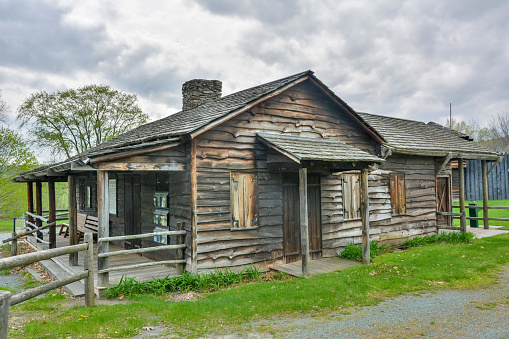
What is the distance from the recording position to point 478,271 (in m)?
8.52

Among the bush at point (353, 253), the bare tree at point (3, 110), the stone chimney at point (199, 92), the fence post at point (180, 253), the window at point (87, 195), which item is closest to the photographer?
the fence post at point (180, 253)

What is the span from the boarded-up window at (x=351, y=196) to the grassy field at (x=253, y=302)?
2.05 m

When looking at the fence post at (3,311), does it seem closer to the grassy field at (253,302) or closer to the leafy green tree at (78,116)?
the grassy field at (253,302)

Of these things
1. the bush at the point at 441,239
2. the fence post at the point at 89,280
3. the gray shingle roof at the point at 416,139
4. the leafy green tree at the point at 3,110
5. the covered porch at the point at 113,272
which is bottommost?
the bush at the point at 441,239

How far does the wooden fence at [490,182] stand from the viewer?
23.8m

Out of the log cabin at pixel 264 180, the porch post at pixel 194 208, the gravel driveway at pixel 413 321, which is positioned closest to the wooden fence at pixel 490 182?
the log cabin at pixel 264 180

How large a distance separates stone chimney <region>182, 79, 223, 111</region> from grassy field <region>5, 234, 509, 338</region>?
29.0 ft

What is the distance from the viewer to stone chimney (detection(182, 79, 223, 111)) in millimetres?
14508

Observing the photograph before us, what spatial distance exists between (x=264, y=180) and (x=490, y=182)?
22.1 meters

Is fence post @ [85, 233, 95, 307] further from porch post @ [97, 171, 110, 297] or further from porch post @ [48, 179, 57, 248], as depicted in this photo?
porch post @ [48, 179, 57, 248]

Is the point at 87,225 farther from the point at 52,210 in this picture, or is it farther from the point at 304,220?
the point at 304,220

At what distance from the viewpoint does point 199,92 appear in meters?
14.6

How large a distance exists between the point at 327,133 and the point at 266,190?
3072 millimetres

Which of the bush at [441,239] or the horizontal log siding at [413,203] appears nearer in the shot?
the horizontal log siding at [413,203]
